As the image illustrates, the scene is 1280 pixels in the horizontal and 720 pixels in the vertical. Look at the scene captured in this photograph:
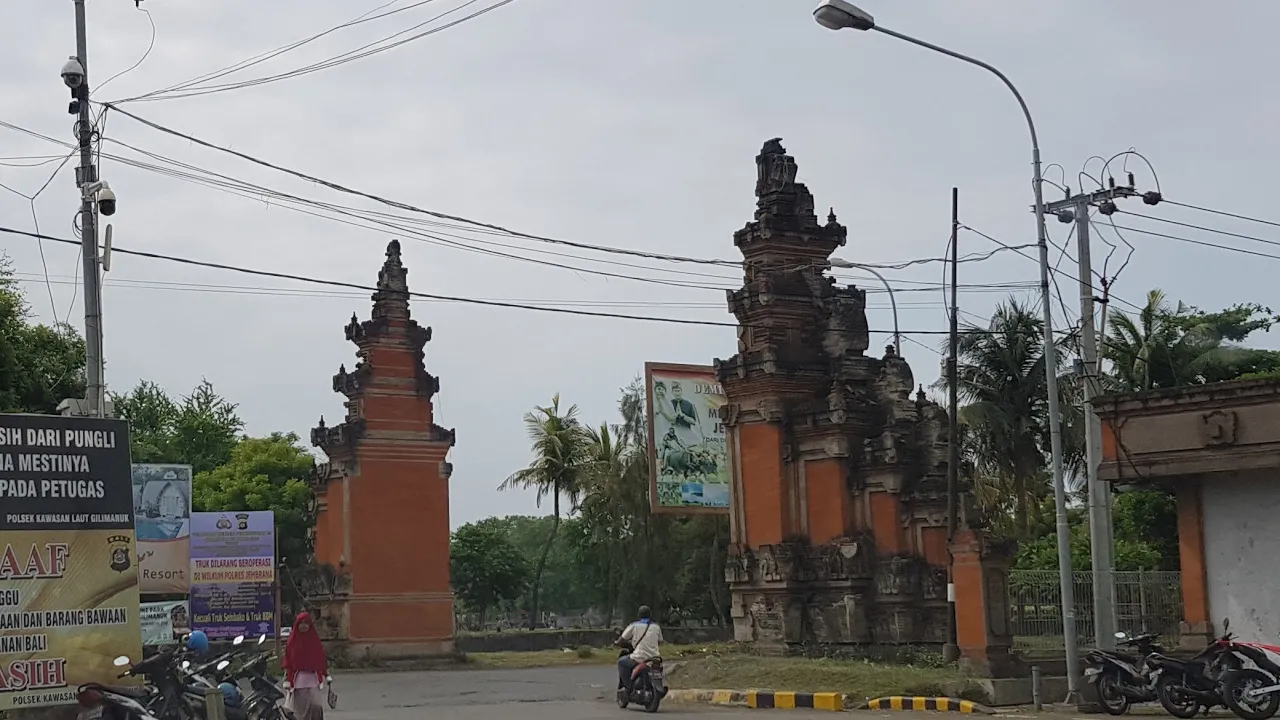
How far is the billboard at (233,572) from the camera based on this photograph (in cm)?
3500

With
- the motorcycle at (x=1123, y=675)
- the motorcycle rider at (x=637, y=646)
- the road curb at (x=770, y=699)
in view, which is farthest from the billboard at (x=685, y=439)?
the motorcycle at (x=1123, y=675)

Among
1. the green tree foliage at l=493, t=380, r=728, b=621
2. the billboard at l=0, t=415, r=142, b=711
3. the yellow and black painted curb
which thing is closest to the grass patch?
the yellow and black painted curb

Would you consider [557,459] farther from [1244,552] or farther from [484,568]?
[1244,552]

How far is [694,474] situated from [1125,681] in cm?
1853

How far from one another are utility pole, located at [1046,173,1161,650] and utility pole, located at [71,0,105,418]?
44.1 ft

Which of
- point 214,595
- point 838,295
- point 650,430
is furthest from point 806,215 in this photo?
point 214,595

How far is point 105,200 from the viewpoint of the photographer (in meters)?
18.6

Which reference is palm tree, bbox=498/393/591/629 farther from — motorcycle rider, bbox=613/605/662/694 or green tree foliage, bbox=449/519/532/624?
motorcycle rider, bbox=613/605/662/694

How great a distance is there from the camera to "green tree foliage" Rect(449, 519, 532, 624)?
209ft

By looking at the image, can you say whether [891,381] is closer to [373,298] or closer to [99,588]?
[373,298]

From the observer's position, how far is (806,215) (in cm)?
2920

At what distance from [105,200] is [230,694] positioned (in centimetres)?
703

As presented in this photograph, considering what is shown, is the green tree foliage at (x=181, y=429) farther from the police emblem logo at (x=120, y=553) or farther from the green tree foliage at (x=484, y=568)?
the police emblem logo at (x=120, y=553)

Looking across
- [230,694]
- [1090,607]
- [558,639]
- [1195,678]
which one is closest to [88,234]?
[230,694]
